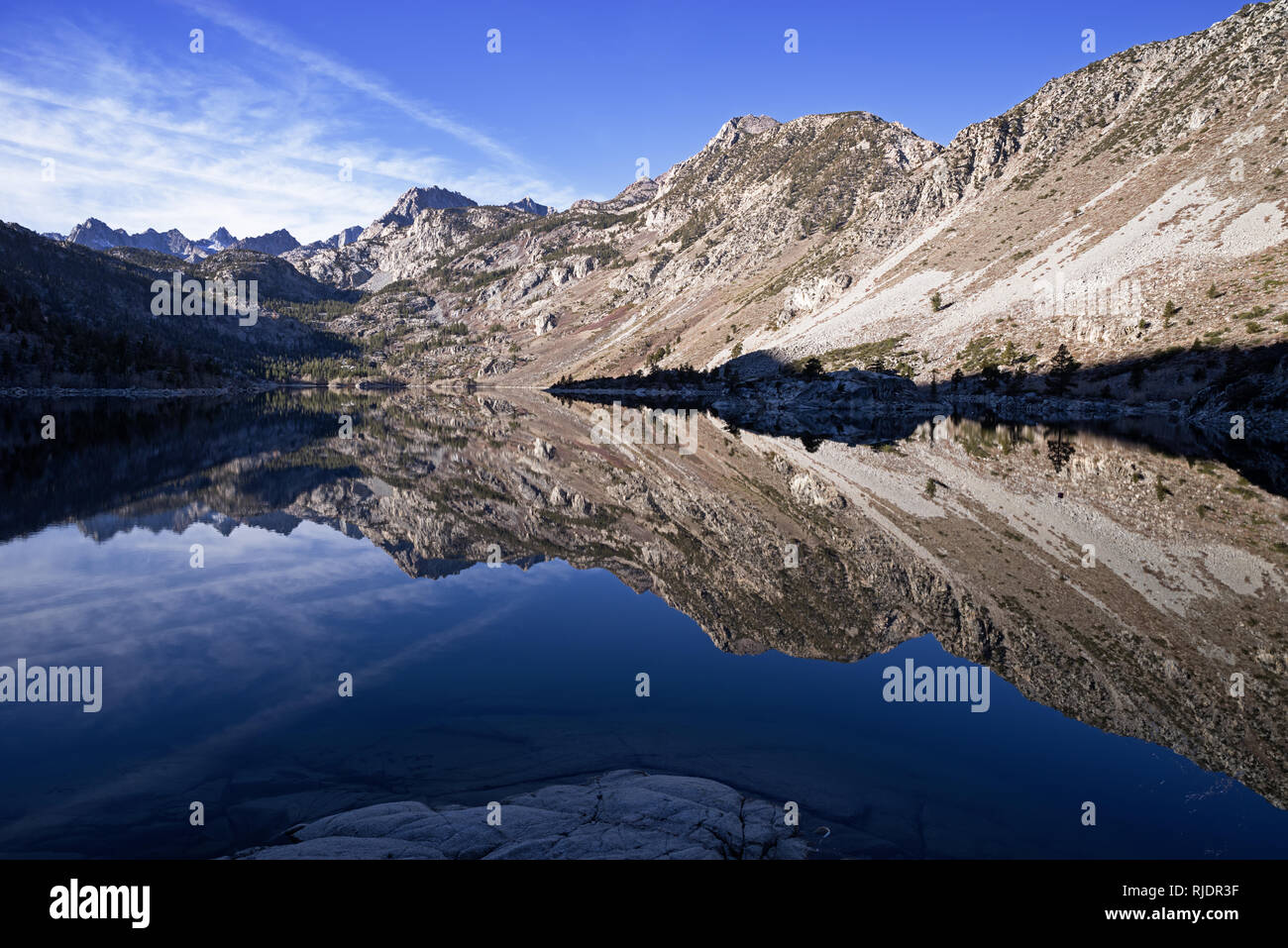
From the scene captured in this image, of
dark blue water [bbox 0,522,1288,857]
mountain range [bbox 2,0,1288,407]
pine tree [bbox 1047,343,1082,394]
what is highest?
mountain range [bbox 2,0,1288,407]

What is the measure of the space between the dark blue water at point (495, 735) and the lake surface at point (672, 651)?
0.27 feet

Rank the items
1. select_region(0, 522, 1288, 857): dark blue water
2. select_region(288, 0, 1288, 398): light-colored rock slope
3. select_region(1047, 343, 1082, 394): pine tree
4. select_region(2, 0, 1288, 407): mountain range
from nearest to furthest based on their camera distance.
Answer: select_region(0, 522, 1288, 857): dark blue water
select_region(2, 0, 1288, 407): mountain range
select_region(1047, 343, 1082, 394): pine tree
select_region(288, 0, 1288, 398): light-colored rock slope

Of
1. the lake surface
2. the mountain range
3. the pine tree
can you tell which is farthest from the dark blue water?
the pine tree

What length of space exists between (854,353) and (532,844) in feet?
464

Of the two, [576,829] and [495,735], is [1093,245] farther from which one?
[576,829]

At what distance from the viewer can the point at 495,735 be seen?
1513cm

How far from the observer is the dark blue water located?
11.7 m

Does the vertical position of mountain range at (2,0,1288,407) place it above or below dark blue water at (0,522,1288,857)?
above

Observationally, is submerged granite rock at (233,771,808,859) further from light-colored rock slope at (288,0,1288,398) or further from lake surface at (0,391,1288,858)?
light-colored rock slope at (288,0,1288,398)

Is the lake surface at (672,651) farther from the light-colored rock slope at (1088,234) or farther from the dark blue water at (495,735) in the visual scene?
the light-colored rock slope at (1088,234)

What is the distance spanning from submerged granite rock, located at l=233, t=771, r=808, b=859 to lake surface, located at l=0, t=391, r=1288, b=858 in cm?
117

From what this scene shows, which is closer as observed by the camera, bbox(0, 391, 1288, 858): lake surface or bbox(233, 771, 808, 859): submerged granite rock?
bbox(233, 771, 808, 859): submerged granite rock
